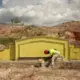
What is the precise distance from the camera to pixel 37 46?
29406mm

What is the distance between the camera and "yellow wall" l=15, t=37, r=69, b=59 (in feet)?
95.2

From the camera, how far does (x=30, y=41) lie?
2908cm

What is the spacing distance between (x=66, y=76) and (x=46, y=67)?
11.4 feet

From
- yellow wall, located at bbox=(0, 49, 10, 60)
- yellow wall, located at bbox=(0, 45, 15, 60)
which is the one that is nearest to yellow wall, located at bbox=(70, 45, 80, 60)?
yellow wall, located at bbox=(0, 45, 15, 60)

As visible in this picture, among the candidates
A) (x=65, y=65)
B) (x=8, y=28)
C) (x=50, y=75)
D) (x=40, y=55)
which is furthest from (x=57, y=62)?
(x=8, y=28)

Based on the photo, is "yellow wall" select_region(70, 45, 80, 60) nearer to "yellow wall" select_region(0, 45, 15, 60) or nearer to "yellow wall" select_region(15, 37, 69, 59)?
"yellow wall" select_region(15, 37, 69, 59)

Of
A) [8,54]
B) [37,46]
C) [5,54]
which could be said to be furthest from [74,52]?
[5,54]

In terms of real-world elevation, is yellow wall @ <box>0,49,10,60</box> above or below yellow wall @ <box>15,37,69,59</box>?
below

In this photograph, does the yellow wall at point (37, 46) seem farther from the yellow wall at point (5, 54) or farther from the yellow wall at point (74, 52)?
the yellow wall at point (5, 54)

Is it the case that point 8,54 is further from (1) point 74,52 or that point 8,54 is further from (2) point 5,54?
(1) point 74,52

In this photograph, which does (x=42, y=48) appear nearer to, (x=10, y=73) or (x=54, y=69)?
(x=54, y=69)

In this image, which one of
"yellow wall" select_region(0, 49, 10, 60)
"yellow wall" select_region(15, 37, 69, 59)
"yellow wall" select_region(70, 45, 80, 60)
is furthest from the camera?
"yellow wall" select_region(70, 45, 80, 60)

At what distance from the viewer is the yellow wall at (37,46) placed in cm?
2902

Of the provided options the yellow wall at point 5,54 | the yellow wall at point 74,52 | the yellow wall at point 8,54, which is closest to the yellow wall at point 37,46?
the yellow wall at point 8,54
